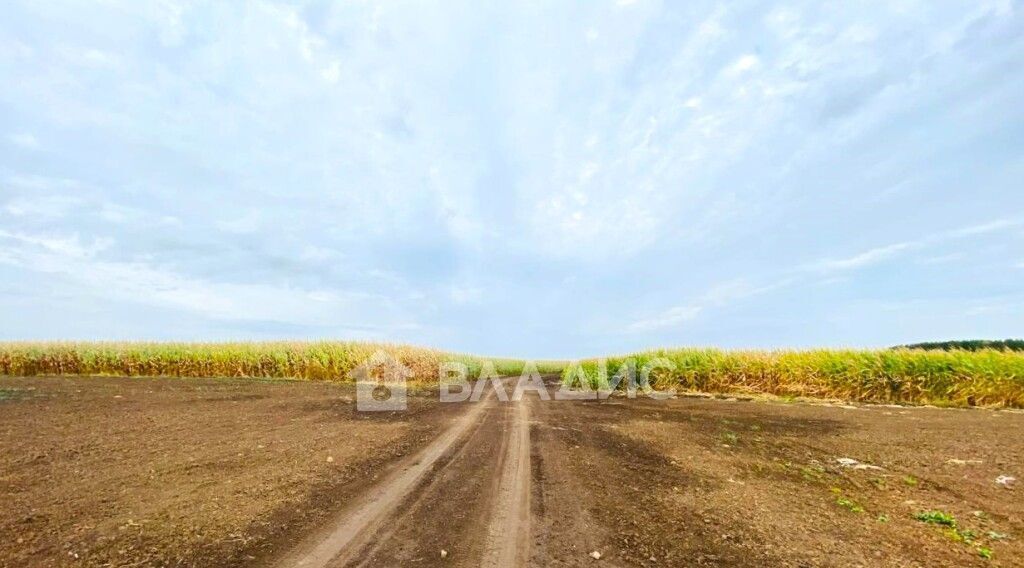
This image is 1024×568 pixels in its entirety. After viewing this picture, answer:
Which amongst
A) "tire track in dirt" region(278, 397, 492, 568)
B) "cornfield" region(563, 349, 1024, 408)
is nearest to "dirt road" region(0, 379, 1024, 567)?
"tire track in dirt" region(278, 397, 492, 568)

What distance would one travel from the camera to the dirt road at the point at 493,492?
4004 millimetres

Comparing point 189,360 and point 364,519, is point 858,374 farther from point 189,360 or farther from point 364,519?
point 189,360

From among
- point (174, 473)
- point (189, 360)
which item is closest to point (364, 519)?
point (174, 473)

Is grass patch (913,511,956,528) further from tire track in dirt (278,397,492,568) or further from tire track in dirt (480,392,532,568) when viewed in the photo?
tire track in dirt (278,397,492,568)

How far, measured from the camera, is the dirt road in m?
4.00

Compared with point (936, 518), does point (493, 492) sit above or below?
above

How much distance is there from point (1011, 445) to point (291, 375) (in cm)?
2533

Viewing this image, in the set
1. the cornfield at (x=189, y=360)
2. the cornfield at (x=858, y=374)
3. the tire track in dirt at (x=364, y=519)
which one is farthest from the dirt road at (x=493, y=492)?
the cornfield at (x=189, y=360)

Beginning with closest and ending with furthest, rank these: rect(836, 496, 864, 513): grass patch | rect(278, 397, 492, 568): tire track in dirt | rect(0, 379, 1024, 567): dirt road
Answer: rect(278, 397, 492, 568): tire track in dirt < rect(0, 379, 1024, 567): dirt road < rect(836, 496, 864, 513): grass patch

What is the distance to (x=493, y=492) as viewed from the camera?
5.46 m

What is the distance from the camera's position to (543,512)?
4797mm

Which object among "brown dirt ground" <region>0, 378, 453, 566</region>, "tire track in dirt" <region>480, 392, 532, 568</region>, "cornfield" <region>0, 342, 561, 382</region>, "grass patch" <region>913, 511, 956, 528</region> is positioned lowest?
"grass patch" <region>913, 511, 956, 528</region>

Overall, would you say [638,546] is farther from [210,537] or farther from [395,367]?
[395,367]

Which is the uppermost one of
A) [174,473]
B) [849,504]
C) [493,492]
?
[174,473]
